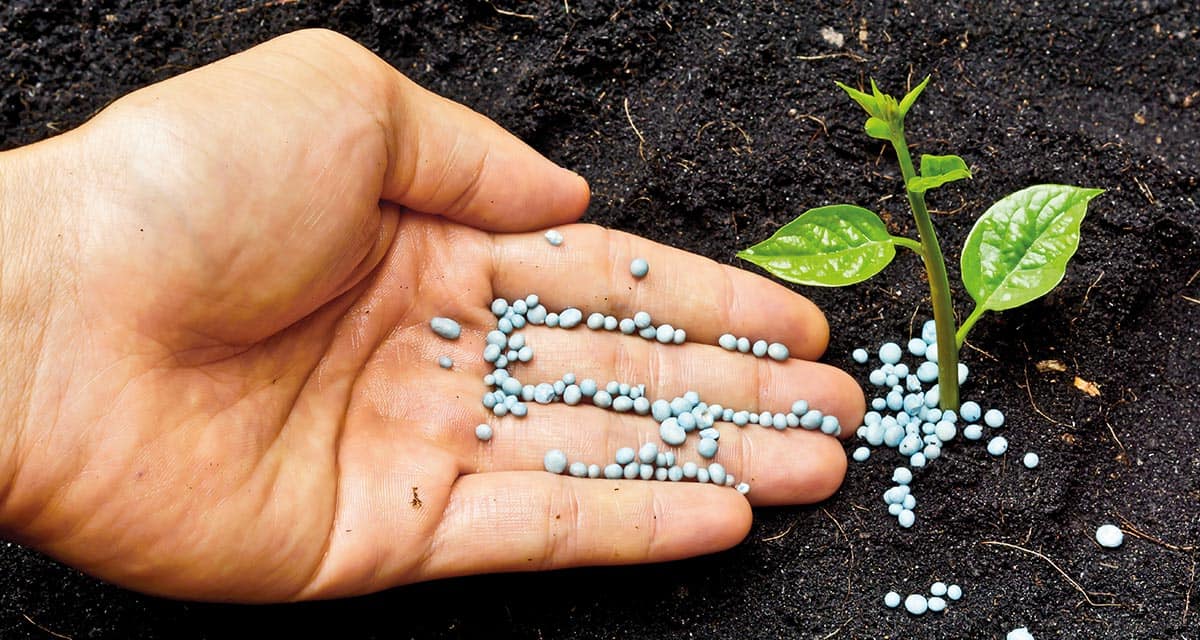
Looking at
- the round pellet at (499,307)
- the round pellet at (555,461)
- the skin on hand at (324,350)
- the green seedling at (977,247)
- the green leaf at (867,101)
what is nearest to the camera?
the green leaf at (867,101)

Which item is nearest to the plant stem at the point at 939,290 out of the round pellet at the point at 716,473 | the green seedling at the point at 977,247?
the green seedling at the point at 977,247

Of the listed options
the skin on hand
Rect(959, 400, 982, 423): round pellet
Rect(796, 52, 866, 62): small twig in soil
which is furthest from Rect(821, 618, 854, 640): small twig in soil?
Rect(796, 52, 866, 62): small twig in soil

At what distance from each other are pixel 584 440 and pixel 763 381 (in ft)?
1.52

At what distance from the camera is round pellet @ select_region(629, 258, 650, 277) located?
8.00ft

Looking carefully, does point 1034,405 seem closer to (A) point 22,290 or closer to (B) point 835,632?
(B) point 835,632

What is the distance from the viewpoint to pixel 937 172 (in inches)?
78.1

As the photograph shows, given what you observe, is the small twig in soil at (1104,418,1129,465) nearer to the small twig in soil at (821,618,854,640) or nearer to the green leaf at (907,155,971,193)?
the small twig in soil at (821,618,854,640)

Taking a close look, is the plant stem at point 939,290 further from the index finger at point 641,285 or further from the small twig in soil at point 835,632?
the small twig in soil at point 835,632

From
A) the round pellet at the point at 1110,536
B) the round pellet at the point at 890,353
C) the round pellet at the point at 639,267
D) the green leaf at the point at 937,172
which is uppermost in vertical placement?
the green leaf at the point at 937,172

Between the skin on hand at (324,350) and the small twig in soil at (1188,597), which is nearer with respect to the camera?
the skin on hand at (324,350)

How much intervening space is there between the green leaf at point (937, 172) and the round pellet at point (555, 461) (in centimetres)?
96

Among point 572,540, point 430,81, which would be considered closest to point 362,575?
point 572,540

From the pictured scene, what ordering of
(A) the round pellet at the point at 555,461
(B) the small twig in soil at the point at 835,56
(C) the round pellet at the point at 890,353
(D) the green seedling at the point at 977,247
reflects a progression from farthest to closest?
(B) the small twig in soil at the point at 835,56 → (C) the round pellet at the point at 890,353 → (A) the round pellet at the point at 555,461 → (D) the green seedling at the point at 977,247

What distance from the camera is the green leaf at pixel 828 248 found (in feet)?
6.89
